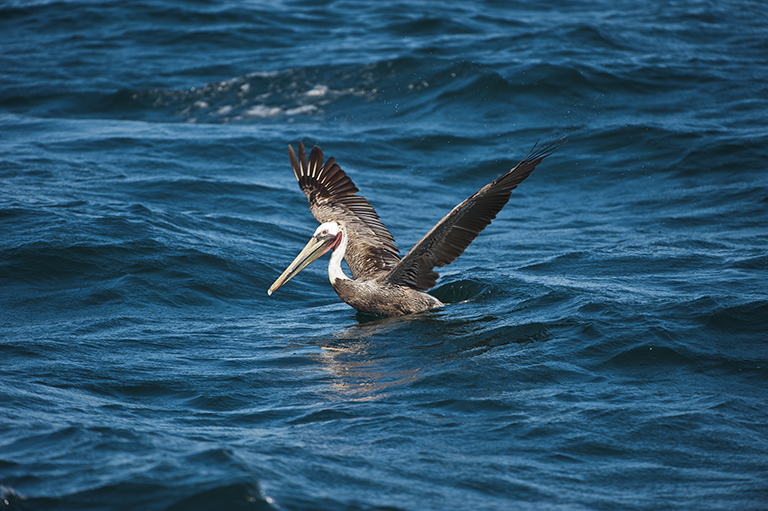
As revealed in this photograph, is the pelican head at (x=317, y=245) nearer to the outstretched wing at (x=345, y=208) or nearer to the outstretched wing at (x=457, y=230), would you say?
the outstretched wing at (x=345, y=208)

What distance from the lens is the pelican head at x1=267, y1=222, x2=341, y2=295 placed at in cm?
747

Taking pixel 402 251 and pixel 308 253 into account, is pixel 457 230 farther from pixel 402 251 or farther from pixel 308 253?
pixel 402 251

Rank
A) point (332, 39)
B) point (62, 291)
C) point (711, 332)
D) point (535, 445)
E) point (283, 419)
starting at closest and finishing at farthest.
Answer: point (535, 445) < point (283, 419) < point (711, 332) < point (62, 291) < point (332, 39)

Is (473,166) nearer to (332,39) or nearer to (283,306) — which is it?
(283,306)

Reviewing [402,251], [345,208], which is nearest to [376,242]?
[345,208]

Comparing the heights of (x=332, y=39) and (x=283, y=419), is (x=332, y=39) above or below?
above

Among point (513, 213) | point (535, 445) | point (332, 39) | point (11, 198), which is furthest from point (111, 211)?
point (332, 39)

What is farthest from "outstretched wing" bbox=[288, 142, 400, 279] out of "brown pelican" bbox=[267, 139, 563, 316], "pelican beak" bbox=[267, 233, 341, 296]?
"pelican beak" bbox=[267, 233, 341, 296]

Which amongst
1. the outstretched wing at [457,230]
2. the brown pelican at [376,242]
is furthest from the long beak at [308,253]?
the outstretched wing at [457,230]

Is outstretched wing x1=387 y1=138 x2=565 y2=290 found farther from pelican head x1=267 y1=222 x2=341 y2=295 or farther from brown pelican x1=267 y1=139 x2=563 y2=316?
pelican head x1=267 y1=222 x2=341 y2=295

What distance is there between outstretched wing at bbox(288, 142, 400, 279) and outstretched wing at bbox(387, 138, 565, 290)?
0.78 meters

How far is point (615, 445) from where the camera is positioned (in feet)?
14.6

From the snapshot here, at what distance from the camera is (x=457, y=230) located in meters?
6.87

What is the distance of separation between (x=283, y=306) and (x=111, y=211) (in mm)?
2826
